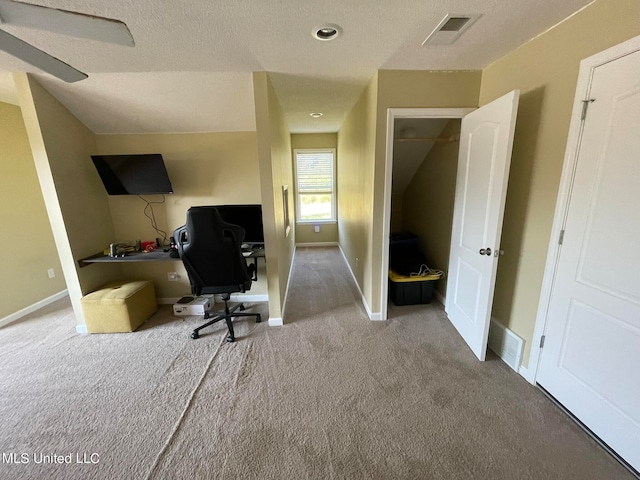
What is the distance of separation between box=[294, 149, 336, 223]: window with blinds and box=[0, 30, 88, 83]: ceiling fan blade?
12.6 feet

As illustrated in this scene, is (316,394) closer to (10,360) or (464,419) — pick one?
(464,419)

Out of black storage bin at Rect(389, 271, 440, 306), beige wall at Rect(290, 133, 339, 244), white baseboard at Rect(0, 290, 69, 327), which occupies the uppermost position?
beige wall at Rect(290, 133, 339, 244)

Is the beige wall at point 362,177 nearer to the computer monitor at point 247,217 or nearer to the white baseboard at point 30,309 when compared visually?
the computer monitor at point 247,217

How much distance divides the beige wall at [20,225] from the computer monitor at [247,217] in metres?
2.29

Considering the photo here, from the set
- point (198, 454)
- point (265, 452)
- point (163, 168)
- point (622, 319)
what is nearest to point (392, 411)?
point (265, 452)

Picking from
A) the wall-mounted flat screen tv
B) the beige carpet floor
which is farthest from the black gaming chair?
the wall-mounted flat screen tv

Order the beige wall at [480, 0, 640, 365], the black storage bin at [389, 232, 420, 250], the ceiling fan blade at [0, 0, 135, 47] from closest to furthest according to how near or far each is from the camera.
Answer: the ceiling fan blade at [0, 0, 135, 47], the beige wall at [480, 0, 640, 365], the black storage bin at [389, 232, 420, 250]

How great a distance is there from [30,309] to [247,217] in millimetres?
2843

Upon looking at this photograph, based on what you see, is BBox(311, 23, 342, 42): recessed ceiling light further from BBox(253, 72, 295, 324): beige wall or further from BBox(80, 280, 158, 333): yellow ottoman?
BBox(80, 280, 158, 333): yellow ottoman

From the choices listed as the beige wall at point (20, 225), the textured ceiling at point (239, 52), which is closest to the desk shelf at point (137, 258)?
the beige wall at point (20, 225)

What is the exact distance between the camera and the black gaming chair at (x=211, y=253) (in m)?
2.08

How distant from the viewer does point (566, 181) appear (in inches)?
58.1

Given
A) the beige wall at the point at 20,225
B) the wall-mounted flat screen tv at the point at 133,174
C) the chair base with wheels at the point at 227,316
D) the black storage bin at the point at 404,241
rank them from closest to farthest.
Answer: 1. the chair base with wheels at the point at 227,316
2. the wall-mounted flat screen tv at the point at 133,174
3. the beige wall at the point at 20,225
4. the black storage bin at the point at 404,241

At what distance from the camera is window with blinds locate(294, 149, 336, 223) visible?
5.17 meters
